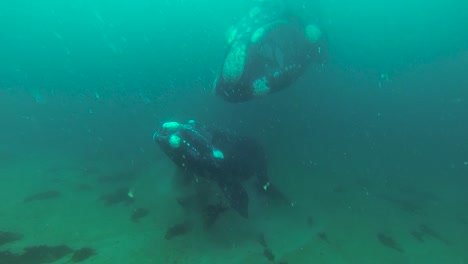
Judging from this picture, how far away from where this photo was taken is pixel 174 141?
6207 mm

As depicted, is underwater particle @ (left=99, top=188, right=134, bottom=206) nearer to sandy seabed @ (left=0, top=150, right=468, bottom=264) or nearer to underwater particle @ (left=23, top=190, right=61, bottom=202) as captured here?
sandy seabed @ (left=0, top=150, right=468, bottom=264)

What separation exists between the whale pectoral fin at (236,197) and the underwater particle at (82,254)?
265 cm

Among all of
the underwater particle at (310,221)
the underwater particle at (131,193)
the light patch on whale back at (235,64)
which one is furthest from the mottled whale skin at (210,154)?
the light patch on whale back at (235,64)

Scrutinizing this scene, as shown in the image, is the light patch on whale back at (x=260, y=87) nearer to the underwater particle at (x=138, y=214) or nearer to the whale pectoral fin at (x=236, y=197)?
the whale pectoral fin at (x=236, y=197)

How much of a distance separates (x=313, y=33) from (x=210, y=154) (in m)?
6.30

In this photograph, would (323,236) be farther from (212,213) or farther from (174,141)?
(174,141)

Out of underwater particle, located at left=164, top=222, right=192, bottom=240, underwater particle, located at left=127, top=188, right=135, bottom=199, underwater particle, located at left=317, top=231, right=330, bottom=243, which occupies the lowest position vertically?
underwater particle, located at left=317, top=231, right=330, bottom=243

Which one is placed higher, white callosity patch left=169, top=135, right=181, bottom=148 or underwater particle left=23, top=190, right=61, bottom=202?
underwater particle left=23, top=190, right=61, bottom=202

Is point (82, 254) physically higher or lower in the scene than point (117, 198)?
lower

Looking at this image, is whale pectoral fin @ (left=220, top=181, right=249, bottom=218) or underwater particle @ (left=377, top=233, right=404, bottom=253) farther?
whale pectoral fin @ (left=220, top=181, right=249, bottom=218)

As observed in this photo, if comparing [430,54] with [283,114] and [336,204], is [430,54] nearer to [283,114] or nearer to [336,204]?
[283,114]

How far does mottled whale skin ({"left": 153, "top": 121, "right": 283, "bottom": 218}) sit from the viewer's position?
636 cm

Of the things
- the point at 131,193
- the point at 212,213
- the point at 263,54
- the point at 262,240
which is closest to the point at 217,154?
the point at 212,213

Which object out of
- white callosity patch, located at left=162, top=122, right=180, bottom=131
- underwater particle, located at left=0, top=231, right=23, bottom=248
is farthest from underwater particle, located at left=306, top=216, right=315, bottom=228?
underwater particle, located at left=0, top=231, right=23, bottom=248
